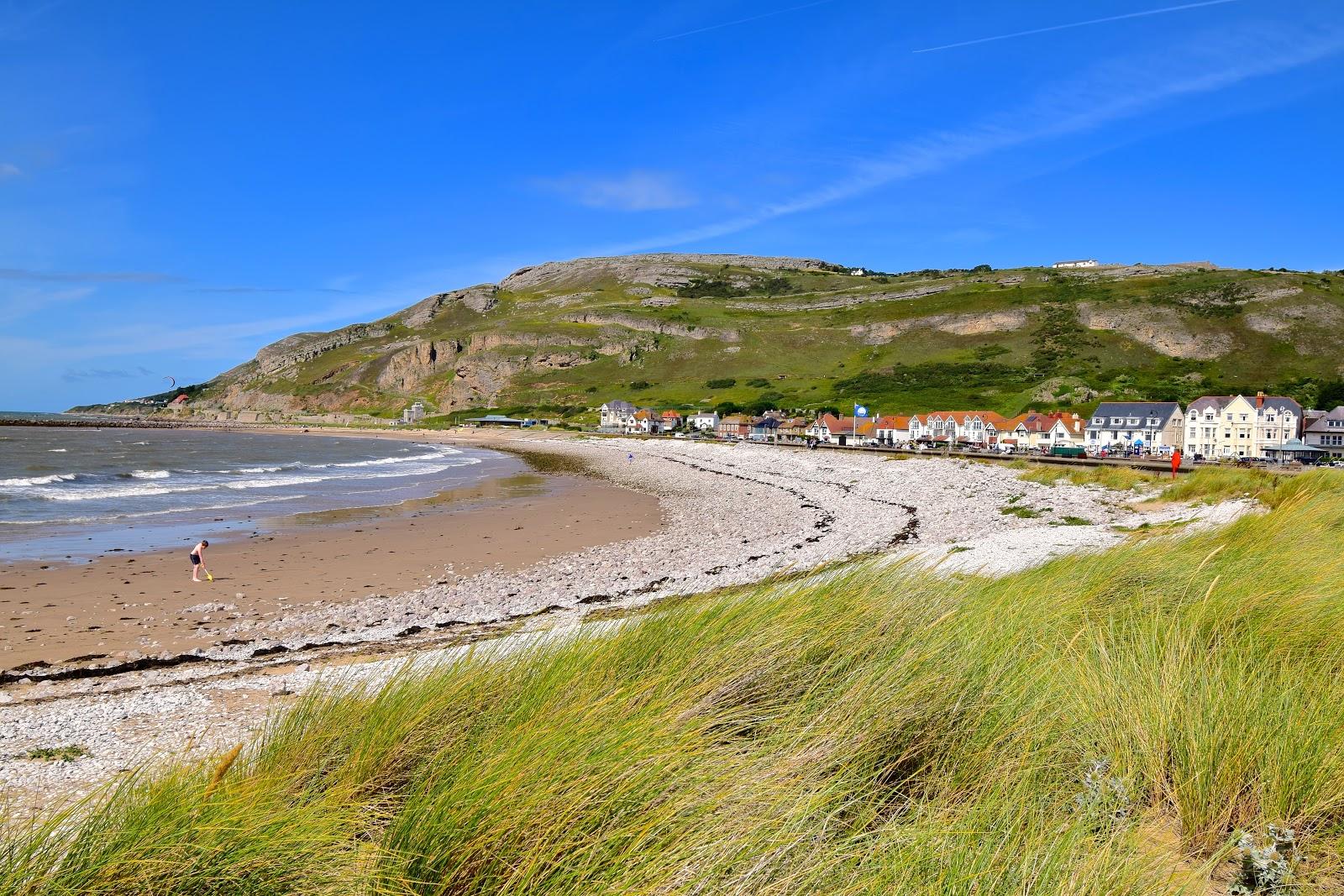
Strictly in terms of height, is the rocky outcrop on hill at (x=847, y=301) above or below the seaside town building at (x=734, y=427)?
above

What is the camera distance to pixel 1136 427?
69938 millimetres

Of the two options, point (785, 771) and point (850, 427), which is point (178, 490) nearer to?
point (785, 771)

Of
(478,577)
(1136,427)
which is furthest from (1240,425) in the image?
(478,577)

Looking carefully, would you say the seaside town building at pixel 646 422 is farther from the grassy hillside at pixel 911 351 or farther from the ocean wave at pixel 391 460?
→ the ocean wave at pixel 391 460

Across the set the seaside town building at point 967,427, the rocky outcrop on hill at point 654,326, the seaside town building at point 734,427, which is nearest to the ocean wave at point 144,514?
the seaside town building at point 967,427

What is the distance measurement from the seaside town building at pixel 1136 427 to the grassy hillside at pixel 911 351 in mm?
22374

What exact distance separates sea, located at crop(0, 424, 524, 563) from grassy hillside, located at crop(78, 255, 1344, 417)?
72.0 meters

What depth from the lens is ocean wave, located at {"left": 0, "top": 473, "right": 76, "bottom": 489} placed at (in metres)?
34.8

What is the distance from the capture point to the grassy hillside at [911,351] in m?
108

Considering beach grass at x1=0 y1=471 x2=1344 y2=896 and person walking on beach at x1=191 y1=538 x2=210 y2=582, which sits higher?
beach grass at x1=0 y1=471 x2=1344 y2=896

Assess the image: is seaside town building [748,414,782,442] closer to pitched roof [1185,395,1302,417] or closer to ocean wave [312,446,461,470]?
ocean wave [312,446,461,470]

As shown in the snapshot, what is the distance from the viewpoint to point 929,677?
3.49 metres

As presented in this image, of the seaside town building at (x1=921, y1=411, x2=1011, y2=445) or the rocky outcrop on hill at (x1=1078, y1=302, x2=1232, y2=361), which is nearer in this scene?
the seaside town building at (x1=921, y1=411, x2=1011, y2=445)

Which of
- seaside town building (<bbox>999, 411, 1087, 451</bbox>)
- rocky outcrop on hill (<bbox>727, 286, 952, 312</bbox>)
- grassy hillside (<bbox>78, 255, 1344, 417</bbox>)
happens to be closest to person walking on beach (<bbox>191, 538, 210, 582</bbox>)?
A: seaside town building (<bbox>999, 411, 1087, 451</bbox>)
